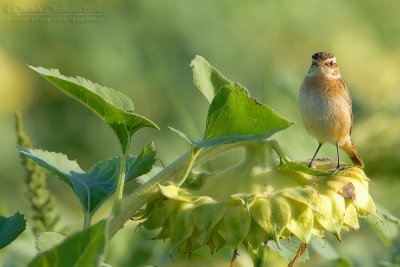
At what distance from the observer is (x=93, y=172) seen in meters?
1.84

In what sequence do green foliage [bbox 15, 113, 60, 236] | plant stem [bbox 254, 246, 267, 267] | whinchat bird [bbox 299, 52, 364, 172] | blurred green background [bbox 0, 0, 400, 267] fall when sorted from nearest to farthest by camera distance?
plant stem [bbox 254, 246, 267, 267], green foliage [bbox 15, 113, 60, 236], whinchat bird [bbox 299, 52, 364, 172], blurred green background [bbox 0, 0, 400, 267]

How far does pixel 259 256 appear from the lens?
67.3 inches

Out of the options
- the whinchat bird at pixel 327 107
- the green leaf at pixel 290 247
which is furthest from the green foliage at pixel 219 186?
the whinchat bird at pixel 327 107

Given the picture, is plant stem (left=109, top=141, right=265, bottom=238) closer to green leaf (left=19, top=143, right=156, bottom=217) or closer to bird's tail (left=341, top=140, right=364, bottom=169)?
green leaf (left=19, top=143, right=156, bottom=217)

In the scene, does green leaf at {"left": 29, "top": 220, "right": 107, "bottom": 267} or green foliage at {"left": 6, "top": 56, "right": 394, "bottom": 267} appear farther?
green foliage at {"left": 6, "top": 56, "right": 394, "bottom": 267}

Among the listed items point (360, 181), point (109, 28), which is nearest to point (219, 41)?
point (109, 28)

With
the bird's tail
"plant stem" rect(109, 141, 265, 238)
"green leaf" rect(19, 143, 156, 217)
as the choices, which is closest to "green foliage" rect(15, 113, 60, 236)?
"green leaf" rect(19, 143, 156, 217)

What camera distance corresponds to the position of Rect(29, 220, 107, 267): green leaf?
1.27 meters

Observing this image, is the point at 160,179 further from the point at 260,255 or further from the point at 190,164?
the point at 260,255

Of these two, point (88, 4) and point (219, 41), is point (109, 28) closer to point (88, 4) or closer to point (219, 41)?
point (88, 4)

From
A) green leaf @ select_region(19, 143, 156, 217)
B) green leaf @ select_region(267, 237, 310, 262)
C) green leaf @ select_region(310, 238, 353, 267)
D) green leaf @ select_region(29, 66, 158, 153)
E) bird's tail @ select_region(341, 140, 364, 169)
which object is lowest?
green leaf @ select_region(310, 238, 353, 267)

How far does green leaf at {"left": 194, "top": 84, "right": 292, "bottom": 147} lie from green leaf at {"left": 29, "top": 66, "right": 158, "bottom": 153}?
0.11 m

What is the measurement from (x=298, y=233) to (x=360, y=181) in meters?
0.22

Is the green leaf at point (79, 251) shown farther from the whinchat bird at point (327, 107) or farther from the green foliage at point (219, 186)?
the whinchat bird at point (327, 107)
